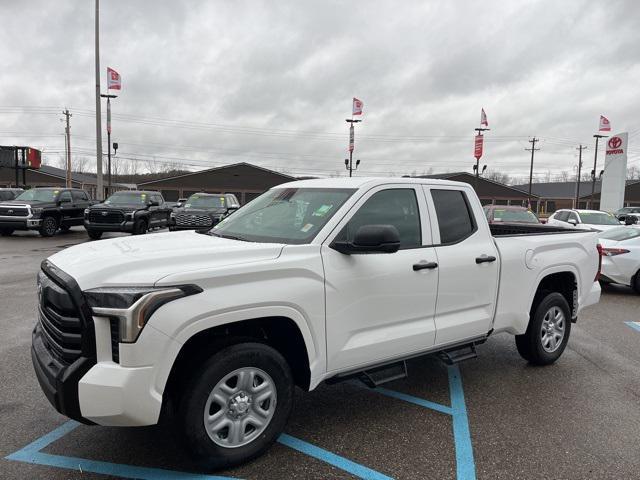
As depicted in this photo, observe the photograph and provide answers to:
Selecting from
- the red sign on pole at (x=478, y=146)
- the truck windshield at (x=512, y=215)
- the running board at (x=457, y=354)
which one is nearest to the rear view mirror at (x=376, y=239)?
the running board at (x=457, y=354)

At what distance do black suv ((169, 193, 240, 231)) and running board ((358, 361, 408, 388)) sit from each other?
12379mm

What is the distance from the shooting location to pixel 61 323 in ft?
8.63

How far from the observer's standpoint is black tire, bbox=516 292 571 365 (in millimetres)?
4691

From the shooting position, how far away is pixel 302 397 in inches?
159

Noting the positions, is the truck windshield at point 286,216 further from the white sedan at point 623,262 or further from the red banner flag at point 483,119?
the red banner flag at point 483,119

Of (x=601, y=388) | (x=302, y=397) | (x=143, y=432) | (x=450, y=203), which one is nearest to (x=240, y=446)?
(x=143, y=432)

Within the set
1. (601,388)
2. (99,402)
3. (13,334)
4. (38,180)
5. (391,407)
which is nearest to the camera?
(99,402)

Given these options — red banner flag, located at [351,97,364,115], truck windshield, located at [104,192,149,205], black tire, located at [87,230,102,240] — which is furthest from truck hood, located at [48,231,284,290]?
red banner flag, located at [351,97,364,115]

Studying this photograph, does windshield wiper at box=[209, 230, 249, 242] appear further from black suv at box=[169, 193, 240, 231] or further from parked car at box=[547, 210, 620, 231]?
parked car at box=[547, 210, 620, 231]

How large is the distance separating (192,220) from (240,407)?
45.4 ft

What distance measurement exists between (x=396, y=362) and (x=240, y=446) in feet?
4.30

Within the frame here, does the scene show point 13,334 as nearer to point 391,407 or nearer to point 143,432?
point 143,432

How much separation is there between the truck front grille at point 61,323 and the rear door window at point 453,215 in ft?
8.94

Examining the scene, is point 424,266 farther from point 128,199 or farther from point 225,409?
point 128,199
